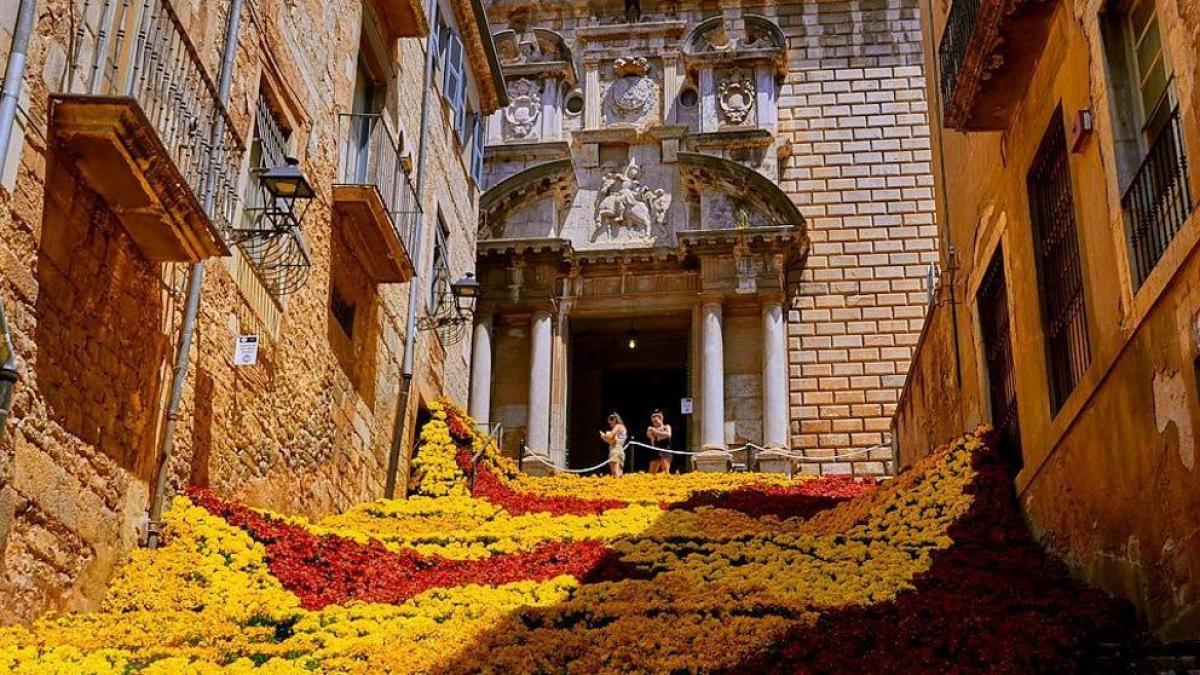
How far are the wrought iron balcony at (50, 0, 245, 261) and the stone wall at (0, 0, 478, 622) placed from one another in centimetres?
17

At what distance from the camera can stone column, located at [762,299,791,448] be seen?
24.0 m

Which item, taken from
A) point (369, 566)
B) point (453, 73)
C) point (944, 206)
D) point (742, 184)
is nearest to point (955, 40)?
point (944, 206)

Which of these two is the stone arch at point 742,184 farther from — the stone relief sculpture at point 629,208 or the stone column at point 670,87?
the stone column at point 670,87

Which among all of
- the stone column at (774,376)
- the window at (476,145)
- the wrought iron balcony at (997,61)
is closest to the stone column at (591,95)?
the window at (476,145)

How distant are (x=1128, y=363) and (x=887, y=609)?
7.41ft

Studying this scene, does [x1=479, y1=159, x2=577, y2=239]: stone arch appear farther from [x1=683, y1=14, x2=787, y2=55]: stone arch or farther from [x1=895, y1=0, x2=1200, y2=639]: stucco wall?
[x1=895, y1=0, x2=1200, y2=639]: stucco wall

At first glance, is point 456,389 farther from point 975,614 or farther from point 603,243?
point 975,614

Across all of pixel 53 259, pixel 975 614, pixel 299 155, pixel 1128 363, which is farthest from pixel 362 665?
pixel 299 155

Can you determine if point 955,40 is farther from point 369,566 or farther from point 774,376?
point 774,376

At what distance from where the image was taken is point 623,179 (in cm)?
2712

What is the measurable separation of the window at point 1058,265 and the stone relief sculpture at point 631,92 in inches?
663

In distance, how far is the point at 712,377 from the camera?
24.4m

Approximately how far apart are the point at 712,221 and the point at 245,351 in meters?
15.2

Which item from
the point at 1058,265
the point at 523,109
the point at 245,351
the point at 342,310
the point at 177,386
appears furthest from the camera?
the point at 523,109
